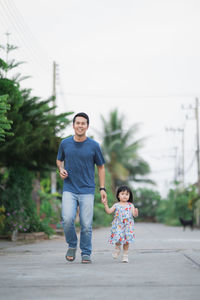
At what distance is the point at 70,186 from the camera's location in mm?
7590

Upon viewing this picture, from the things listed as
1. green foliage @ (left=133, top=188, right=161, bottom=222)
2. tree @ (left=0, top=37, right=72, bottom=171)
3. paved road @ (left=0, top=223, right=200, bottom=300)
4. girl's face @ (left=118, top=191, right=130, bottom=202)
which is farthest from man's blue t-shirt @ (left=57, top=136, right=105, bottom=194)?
green foliage @ (left=133, top=188, right=161, bottom=222)

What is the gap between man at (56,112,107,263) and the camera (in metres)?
7.52

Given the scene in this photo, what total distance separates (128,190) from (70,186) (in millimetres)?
1046

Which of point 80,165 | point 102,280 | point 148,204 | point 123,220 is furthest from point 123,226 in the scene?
point 148,204

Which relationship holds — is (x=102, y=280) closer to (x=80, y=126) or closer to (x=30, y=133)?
(x=80, y=126)

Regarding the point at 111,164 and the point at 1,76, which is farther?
the point at 111,164

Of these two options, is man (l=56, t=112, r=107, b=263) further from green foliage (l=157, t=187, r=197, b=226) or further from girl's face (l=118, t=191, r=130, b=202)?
green foliage (l=157, t=187, r=197, b=226)

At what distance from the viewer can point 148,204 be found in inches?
3120

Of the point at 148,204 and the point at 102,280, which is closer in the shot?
the point at 102,280

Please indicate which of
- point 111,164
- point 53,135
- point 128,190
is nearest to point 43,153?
point 53,135

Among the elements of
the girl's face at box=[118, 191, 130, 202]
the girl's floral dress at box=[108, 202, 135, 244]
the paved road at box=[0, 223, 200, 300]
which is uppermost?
the girl's face at box=[118, 191, 130, 202]

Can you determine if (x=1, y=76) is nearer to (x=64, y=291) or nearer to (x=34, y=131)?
(x=34, y=131)

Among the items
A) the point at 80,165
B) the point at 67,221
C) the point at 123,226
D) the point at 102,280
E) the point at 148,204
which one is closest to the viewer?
the point at 102,280

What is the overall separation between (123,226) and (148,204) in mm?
71799
